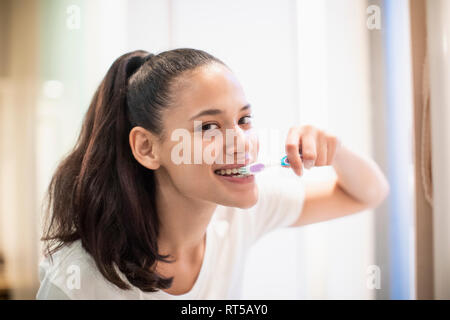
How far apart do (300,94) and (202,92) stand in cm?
23

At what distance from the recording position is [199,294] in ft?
2.15

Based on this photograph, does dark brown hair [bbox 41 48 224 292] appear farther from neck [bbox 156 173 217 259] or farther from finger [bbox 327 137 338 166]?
finger [bbox 327 137 338 166]

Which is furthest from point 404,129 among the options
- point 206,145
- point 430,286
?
point 206,145

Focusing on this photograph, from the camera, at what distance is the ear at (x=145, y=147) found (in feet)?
1.85

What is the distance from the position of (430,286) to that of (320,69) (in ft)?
1.59

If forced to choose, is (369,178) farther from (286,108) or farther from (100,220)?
(100,220)

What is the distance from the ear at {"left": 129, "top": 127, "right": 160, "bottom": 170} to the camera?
564mm

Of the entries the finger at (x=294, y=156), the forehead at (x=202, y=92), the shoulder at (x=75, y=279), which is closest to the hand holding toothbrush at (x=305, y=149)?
the finger at (x=294, y=156)

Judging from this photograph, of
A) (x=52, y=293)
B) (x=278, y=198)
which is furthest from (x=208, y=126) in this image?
(x=52, y=293)

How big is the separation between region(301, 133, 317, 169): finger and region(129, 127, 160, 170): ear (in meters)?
0.24

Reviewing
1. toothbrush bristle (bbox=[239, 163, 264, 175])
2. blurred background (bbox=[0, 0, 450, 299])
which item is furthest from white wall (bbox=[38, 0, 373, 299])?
toothbrush bristle (bbox=[239, 163, 264, 175])

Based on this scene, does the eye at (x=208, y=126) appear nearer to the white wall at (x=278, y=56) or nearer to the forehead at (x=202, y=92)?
the forehead at (x=202, y=92)

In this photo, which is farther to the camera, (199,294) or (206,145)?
(199,294)

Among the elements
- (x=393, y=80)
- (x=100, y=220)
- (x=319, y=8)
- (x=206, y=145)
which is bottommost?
(x=100, y=220)
